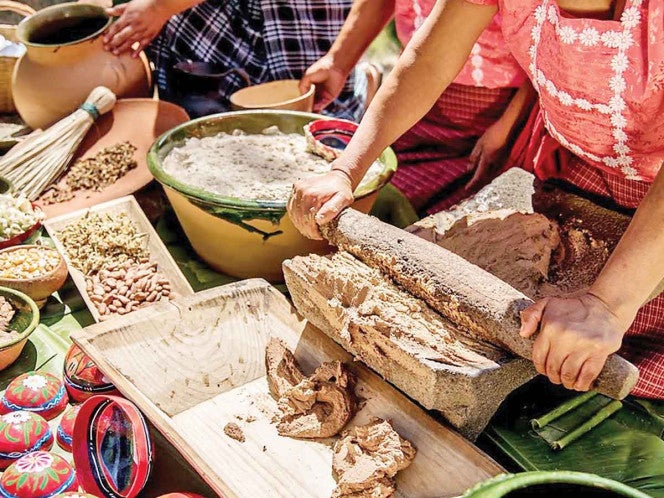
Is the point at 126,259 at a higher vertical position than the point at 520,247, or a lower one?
lower

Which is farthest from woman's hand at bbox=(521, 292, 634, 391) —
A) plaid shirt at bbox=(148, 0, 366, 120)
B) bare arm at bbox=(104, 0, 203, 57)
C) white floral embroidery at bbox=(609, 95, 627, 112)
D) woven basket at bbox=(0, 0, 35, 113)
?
woven basket at bbox=(0, 0, 35, 113)

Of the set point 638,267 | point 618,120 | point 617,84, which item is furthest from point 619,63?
point 638,267

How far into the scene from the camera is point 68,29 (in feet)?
11.1

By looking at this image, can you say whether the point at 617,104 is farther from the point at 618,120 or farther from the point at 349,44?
the point at 349,44

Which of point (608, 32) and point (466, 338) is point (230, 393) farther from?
point (608, 32)

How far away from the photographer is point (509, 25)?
2014 millimetres

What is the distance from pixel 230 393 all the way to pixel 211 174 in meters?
0.89

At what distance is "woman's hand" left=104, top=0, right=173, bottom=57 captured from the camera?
126 inches

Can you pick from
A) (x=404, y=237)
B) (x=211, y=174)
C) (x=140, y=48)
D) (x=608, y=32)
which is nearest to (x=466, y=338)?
(x=404, y=237)

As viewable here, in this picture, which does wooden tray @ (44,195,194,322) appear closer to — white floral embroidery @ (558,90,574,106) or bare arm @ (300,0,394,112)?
bare arm @ (300,0,394,112)

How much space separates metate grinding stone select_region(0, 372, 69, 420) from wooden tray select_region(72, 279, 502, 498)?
11.6 inches

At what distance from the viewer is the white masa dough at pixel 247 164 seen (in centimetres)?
249

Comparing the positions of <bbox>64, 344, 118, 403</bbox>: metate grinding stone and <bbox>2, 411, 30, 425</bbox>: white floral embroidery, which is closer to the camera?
<bbox>2, 411, 30, 425</bbox>: white floral embroidery

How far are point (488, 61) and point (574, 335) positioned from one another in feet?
5.30
